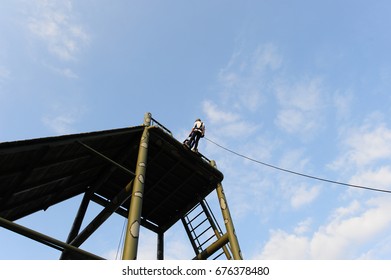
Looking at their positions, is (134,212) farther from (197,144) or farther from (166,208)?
(166,208)

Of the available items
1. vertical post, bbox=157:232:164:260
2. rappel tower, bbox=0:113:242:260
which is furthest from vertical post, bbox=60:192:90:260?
vertical post, bbox=157:232:164:260

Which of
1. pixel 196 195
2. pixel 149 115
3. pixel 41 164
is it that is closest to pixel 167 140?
pixel 149 115

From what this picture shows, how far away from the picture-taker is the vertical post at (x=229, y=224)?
11.1m

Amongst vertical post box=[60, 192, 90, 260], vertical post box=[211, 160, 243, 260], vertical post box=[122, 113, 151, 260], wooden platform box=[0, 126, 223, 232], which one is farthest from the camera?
vertical post box=[211, 160, 243, 260]

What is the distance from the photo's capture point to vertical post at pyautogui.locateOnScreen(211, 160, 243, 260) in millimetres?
11078

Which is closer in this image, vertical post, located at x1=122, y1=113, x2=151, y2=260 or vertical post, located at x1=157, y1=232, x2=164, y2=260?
vertical post, located at x1=122, y1=113, x2=151, y2=260

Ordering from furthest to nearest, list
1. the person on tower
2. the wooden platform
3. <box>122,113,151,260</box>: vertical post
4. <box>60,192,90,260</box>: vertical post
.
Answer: the person on tower, <box>60,192,90,260</box>: vertical post, the wooden platform, <box>122,113,151,260</box>: vertical post

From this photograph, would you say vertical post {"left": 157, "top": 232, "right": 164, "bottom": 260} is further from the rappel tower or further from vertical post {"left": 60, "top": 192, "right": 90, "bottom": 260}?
vertical post {"left": 60, "top": 192, "right": 90, "bottom": 260}

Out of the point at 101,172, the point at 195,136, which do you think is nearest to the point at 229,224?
the point at 195,136

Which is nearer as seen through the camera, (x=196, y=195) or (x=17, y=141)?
(x=17, y=141)

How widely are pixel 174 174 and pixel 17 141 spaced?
24.5ft

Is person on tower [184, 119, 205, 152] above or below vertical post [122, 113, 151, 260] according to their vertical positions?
above
